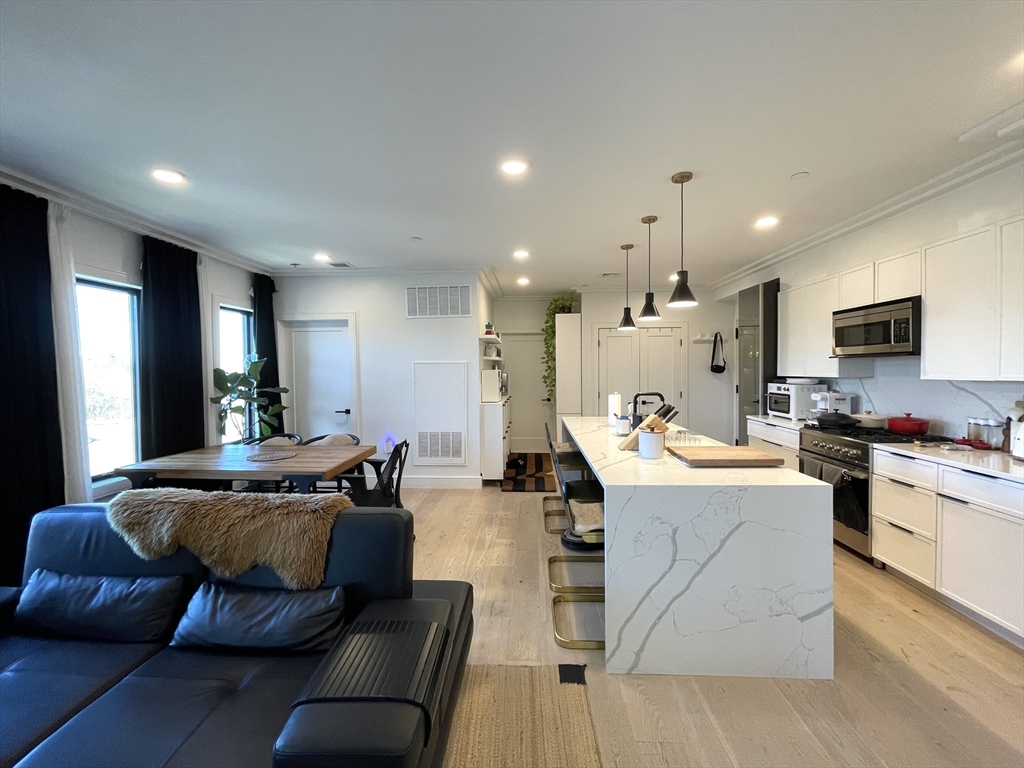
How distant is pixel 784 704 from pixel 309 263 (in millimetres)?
5178

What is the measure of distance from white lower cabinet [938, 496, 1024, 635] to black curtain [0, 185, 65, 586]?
5.28 m

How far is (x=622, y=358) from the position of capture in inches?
238

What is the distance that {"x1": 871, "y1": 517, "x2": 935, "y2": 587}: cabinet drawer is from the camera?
8.11ft

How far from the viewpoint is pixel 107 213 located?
10.0ft

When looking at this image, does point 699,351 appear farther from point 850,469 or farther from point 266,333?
point 266,333

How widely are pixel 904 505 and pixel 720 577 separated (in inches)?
65.6

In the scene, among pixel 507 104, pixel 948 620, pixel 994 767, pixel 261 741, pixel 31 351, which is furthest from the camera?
pixel 31 351

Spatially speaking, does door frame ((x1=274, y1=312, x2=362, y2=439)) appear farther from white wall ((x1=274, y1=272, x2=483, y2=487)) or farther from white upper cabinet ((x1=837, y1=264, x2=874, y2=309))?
white upper cabinet ((x1=837, y1=264, x2=874, y2=309))

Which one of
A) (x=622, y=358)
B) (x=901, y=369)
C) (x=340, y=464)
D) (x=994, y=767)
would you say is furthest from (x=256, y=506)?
(x=622, y=358)

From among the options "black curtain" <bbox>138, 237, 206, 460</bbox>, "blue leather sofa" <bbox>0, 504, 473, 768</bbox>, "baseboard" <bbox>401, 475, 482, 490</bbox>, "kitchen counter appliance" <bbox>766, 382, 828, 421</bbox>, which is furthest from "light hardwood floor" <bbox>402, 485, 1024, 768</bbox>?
"black curtain" <bbox>138, 237, 206, 460</bbox>

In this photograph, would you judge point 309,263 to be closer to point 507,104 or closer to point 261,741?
point 507,104

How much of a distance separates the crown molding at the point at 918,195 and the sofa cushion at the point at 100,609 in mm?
4457

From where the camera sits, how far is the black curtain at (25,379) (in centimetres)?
242

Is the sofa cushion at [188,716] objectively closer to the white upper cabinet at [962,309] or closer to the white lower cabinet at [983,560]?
the white lower cabinet at [983,560]
